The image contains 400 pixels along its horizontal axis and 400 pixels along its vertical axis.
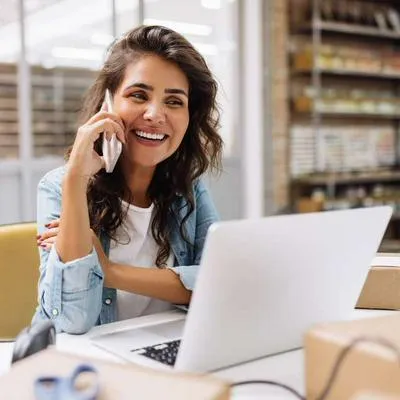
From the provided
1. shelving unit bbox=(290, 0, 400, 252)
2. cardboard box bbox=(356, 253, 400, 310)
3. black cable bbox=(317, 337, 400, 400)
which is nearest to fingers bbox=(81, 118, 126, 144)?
cardboard box bbox=(356, 253, 400, 310)

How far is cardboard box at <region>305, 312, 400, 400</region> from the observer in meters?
0.69

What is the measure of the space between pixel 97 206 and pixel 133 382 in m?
0.78

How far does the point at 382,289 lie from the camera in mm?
1332

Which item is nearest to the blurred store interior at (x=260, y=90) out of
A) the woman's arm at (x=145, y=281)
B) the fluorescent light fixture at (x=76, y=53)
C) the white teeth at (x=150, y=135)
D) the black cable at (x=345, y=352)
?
the fluorescent light fixture at (x=76, y=53)

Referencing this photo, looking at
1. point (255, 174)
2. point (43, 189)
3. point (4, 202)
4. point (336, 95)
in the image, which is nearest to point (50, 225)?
point (43, 189)

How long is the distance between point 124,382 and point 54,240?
0.62 meters

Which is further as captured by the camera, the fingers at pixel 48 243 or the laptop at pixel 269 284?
the fingers at pixel 48 243

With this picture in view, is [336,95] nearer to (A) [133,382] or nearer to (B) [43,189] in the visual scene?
(B) [43,189]

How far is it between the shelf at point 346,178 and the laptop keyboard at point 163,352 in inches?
156

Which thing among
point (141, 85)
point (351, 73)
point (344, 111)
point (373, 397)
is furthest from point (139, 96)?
point (351, 73)

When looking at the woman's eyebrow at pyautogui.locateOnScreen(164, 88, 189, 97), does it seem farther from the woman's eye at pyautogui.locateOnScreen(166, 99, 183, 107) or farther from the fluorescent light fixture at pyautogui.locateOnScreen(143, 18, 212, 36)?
the fluorescent light fixture at pyautogui.locateOnScreen(143, 18, 212, 36)

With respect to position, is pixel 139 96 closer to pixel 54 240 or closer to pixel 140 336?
pixel 54 240

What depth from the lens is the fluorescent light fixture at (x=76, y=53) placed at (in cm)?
391

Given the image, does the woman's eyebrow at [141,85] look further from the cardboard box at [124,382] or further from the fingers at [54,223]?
the cardboard box at [124,382]
